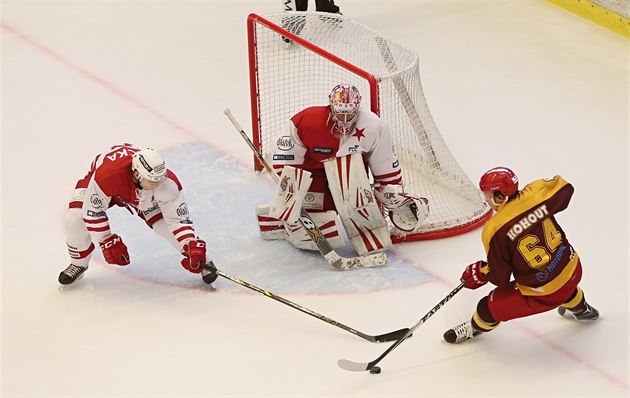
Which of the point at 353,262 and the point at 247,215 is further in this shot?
the point at 247,215

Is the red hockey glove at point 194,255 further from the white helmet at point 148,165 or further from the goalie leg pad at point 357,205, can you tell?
the goalie leg pad at point 357,205

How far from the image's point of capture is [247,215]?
5559 millimetres

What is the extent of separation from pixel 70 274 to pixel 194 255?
54 centimetres

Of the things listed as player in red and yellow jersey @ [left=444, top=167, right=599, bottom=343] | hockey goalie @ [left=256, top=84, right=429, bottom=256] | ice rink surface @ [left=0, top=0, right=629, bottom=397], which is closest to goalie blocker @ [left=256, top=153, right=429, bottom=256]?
hockey goalie @ [left=256, top=84, right=429, bottom=256]

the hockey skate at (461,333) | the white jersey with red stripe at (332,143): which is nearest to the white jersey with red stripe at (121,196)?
the white jersey with red stripe at (332,143)

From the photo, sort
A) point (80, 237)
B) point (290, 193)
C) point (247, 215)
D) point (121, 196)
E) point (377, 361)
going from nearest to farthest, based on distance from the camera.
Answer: point (377, 361), point (121, 196), point (80, 237), point (290, 193), point (247, 215)

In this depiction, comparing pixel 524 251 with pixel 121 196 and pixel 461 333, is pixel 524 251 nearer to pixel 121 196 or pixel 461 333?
pixel 461 333

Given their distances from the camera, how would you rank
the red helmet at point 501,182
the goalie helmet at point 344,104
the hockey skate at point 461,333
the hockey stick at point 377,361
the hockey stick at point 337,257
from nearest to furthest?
the red helmet at point 501,182, the hockey stick at point 377,361, the hockey skate at point 461,333, the goalie helmet at point 344,104, the hockey stick at point 337,257

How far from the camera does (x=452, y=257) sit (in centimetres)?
519

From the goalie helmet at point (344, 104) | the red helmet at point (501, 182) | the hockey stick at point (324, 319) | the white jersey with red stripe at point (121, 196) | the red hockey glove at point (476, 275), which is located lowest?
the hockey stick at point (324, 319)

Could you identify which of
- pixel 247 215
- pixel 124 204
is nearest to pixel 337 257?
pixel 247 215

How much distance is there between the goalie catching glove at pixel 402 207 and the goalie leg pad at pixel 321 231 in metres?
0.21

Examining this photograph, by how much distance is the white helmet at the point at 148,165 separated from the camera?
15.1 ft

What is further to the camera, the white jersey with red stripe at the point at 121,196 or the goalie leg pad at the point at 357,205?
the goalie leg pad at the point at 357,205
